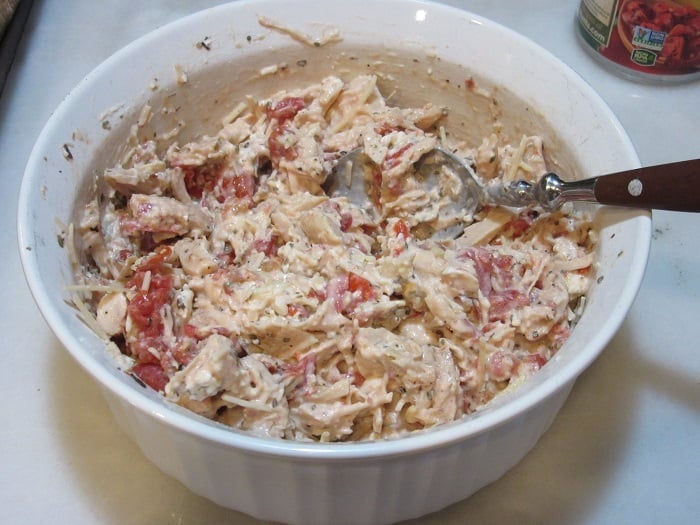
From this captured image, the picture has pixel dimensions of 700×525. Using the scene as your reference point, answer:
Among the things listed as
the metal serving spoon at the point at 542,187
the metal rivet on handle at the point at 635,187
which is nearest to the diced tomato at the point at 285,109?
the metal serving spoon at the point at 542,187

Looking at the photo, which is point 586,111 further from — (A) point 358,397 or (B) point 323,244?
(A) point 358,397

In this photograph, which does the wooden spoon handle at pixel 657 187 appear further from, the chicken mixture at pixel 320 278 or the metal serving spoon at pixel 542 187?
the chicken mixture at pixel 320 278

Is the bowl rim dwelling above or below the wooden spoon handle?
below

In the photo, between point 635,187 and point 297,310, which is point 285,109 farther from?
point 635,187

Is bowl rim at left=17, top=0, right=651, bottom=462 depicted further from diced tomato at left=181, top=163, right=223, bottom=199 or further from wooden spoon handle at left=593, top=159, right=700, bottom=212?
diced tomato at left=181, top=163, right=223, bottom=199

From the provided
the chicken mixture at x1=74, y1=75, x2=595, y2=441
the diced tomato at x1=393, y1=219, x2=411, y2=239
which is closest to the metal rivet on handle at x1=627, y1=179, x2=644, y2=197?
the chicken mixture at x1=74, y1=75, x2=595, y2=441

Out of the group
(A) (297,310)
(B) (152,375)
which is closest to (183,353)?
(B) (152,375)
